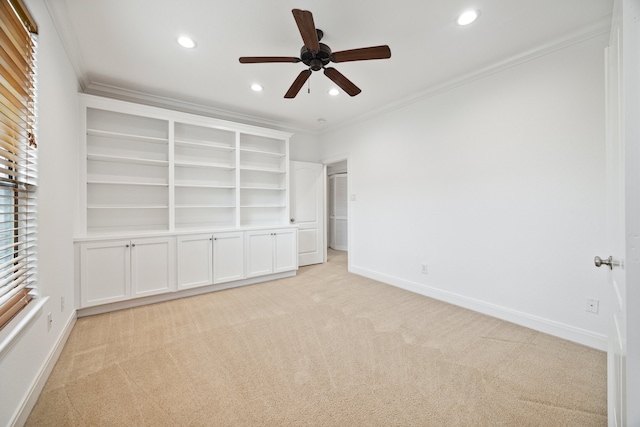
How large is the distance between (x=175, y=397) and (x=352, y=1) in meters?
2.94

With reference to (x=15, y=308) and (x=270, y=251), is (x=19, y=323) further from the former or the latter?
(x=270, y=251)

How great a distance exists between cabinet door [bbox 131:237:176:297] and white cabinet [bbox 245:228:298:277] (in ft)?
3.29

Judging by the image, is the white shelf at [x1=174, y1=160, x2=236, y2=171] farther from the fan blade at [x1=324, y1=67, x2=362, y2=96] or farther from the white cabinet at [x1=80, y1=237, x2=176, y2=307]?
the fan blade at [x1=324, y1=67, x2=362, y2=96]

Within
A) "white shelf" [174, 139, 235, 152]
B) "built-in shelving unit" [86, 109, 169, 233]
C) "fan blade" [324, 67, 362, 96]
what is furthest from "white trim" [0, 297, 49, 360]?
"fan blade" [324, 67, 362, 96]

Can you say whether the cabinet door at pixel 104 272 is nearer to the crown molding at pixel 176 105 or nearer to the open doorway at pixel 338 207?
the crown molding at pixel 176 105

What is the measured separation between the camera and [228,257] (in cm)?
372

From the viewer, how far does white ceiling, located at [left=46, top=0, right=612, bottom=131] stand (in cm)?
197

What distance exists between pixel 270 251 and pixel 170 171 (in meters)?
1.78

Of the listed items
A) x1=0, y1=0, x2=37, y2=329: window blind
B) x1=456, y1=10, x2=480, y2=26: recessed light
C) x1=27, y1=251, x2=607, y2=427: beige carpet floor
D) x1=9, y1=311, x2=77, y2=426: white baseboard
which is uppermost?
x1=456, y1=10, x2=480, y2=26: recessed light

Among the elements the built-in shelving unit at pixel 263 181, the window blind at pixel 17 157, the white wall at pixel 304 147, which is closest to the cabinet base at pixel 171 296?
the built-in shelving unit at pixel 263 181

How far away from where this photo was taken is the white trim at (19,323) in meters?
1.27

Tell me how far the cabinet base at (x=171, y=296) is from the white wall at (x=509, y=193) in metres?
1.89

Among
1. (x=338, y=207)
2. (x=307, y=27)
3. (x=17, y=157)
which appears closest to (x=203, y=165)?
(x=17, y=157)

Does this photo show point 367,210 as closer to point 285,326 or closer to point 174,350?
point 285,326
